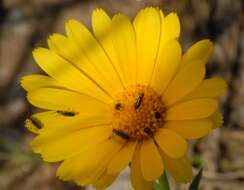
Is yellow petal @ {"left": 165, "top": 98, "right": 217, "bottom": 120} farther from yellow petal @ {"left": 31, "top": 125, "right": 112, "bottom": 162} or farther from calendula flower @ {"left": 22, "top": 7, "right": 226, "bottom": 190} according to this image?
yellow petal @ {"left": 31, "top": 125, "right": 112, "bottom": 162}

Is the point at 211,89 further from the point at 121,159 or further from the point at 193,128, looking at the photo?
the point at 121,159

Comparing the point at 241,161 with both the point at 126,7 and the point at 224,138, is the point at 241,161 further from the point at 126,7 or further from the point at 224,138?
the point at 126,7

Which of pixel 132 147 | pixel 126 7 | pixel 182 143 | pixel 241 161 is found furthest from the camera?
pixel 126 7

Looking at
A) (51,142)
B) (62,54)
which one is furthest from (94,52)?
(51,142)

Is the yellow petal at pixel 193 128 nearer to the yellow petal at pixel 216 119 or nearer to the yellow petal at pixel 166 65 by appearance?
the yellow petal at pixel 216 119

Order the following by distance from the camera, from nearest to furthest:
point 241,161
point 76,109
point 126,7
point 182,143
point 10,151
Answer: point 182,143
point 76,109
point 241,161
point 10,151
point 126,7

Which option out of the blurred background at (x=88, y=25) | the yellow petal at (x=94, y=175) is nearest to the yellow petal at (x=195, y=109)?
the yellow petal at (x=94, y=175)

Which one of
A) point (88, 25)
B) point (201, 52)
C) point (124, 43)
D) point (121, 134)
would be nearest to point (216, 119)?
point (201, 52)
